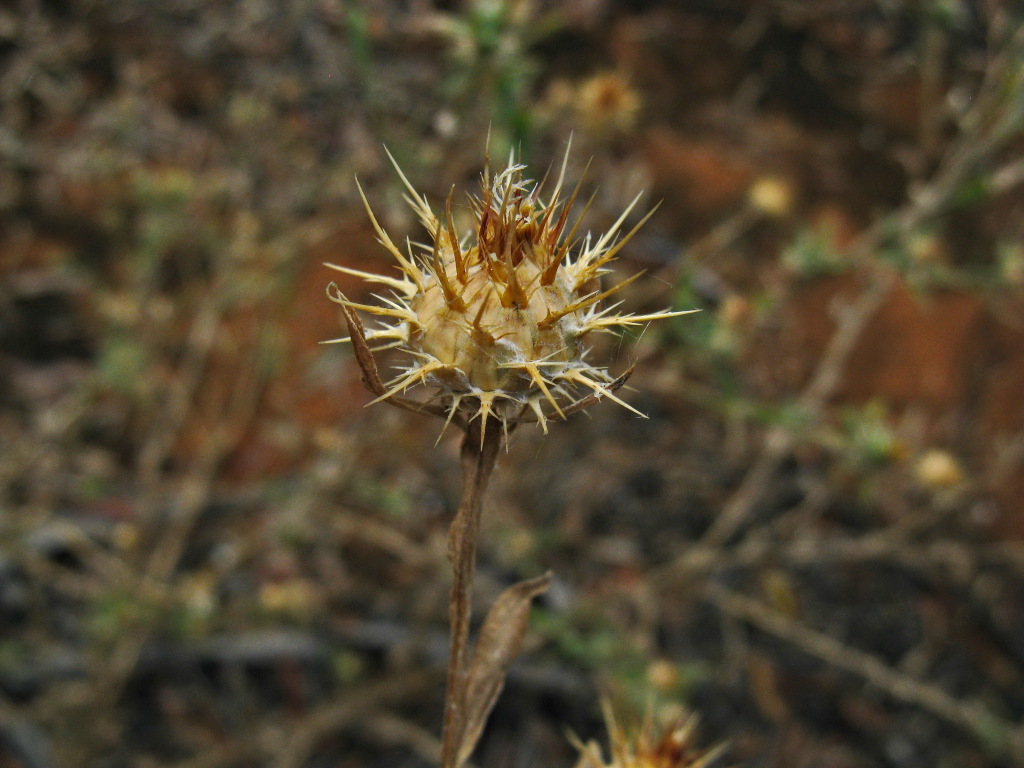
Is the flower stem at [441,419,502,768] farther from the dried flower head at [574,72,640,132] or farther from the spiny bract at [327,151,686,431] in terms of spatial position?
the dried flower head at [574,72,640,132]

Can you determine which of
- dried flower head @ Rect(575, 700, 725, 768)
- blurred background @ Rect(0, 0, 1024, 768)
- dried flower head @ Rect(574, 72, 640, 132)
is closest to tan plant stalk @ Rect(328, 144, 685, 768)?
dried flower head @ Rect(575, 700, 725, 768)

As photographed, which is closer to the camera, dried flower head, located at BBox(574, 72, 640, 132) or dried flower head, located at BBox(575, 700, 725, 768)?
dried flower head, located at BBox(575, 700, 725, 768)

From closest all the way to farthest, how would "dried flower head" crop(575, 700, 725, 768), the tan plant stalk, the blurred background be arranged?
1. the tan plant stalk
2. "dried flower head" crop(575, 700, 725, 768)
3. the blurred background

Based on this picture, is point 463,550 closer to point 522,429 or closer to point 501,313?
point 501,313

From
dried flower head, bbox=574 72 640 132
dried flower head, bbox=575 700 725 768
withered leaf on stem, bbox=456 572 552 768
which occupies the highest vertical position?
dried flower head, bbox=574 72 640 132

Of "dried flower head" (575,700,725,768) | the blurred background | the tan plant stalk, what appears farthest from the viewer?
the blurred background

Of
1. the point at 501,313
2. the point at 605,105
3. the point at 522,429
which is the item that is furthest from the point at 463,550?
the point at 605,105
